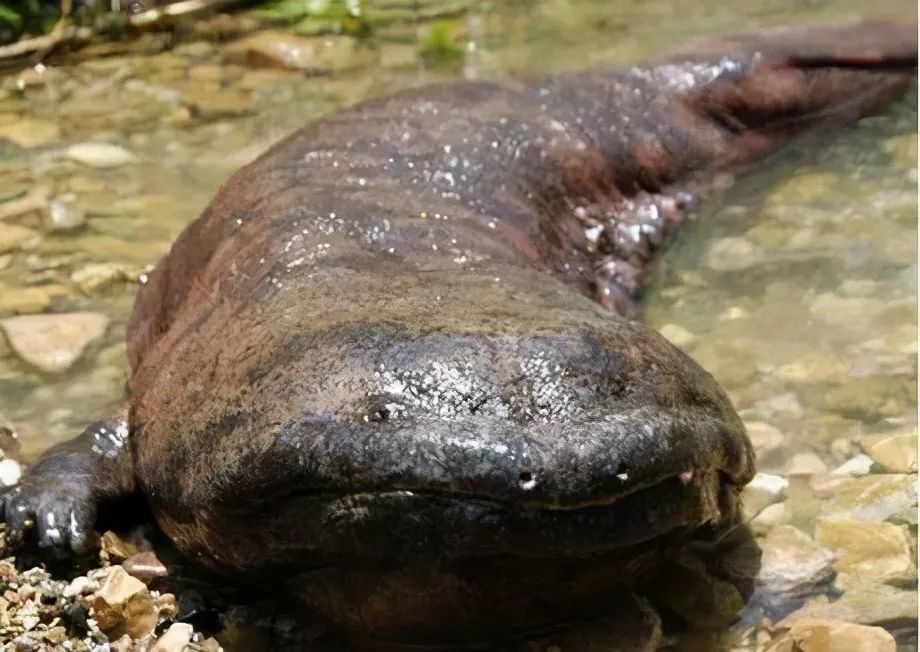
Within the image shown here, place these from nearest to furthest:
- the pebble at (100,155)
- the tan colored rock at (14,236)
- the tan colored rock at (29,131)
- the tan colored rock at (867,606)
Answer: the tan colored rock at (867,606)
the tan colored rock at (14,236)
the pebble at (100,155)
the tan colored rock at (29,131)

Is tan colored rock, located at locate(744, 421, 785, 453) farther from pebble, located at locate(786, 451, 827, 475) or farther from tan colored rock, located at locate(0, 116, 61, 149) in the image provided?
tan colored rock, located at locate(0, 116, 61, 149)

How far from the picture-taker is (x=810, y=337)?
395 centimetres

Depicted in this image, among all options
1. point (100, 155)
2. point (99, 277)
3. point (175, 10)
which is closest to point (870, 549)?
point (99, 277)

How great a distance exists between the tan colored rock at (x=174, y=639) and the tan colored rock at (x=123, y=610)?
0.22 ft

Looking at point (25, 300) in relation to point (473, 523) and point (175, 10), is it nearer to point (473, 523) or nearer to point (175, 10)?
point (473, 523)

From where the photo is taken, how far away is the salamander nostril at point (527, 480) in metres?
2.07

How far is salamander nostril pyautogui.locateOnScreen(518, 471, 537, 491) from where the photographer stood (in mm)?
2070

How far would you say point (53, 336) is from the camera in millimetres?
4078

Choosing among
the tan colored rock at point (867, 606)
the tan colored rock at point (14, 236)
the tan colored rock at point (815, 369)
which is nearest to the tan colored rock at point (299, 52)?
the tan colored rock at point (14, 236)

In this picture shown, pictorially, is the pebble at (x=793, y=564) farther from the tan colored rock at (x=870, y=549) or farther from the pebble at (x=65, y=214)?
the pebble at (x=65, y=214)

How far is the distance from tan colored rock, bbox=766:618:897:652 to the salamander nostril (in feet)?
2.70

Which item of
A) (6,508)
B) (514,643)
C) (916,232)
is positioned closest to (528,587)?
(514,643)

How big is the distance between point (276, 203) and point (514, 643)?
1.55 m

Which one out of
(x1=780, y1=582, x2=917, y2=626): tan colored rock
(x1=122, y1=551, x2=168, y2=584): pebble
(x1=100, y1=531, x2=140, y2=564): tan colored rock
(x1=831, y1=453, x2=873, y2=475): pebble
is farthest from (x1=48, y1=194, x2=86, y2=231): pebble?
(x1=780, y1=582, x2=917, y2=626): tan colored rock
